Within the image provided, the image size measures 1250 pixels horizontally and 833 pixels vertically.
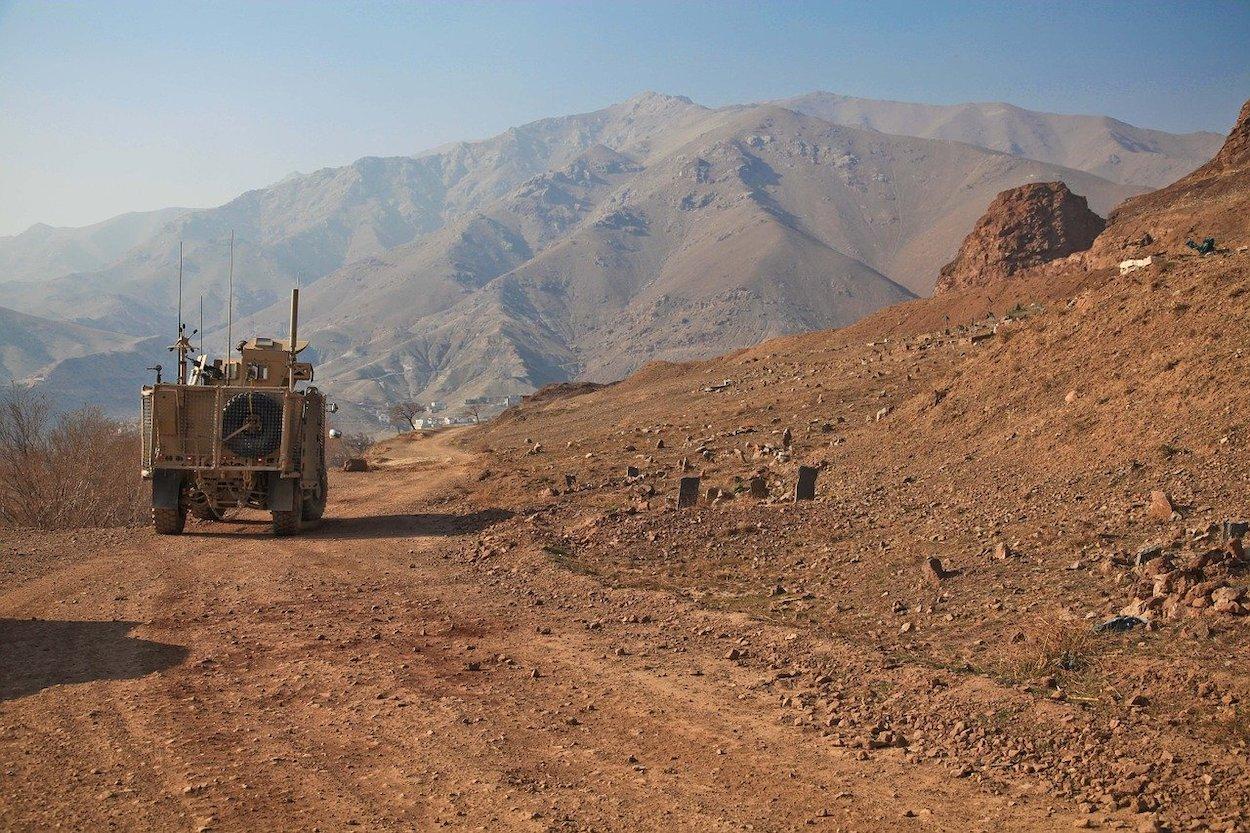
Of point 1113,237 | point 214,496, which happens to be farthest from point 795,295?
point 214,496

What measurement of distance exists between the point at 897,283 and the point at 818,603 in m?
182

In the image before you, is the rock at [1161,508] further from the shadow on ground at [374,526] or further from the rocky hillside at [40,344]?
the rocky hillside at [40,344]

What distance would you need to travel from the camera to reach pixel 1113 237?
4862 cm

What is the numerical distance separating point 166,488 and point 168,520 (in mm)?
611

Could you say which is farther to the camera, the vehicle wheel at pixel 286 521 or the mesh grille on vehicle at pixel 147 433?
the vehicle wheel at pixel 286 521

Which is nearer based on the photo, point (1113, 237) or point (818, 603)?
point (818, 603)

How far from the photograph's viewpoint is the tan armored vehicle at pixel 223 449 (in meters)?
19.0

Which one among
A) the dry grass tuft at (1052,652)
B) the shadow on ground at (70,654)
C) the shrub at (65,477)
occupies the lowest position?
the shrub at (65,477)

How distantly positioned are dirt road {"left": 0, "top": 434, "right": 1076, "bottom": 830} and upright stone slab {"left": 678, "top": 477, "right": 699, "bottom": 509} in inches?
158

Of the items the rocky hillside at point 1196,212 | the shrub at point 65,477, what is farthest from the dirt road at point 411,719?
the rocky hillside at point 1196,212

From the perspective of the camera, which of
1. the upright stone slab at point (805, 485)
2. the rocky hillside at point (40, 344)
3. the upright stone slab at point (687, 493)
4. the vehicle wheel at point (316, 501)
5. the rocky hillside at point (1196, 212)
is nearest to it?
the upright stone slab at point (805, 485)

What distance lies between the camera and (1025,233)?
2584 inches

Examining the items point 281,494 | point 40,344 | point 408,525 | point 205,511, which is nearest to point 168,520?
point 281,494

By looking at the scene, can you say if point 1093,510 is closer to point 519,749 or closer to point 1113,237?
point 519,749
